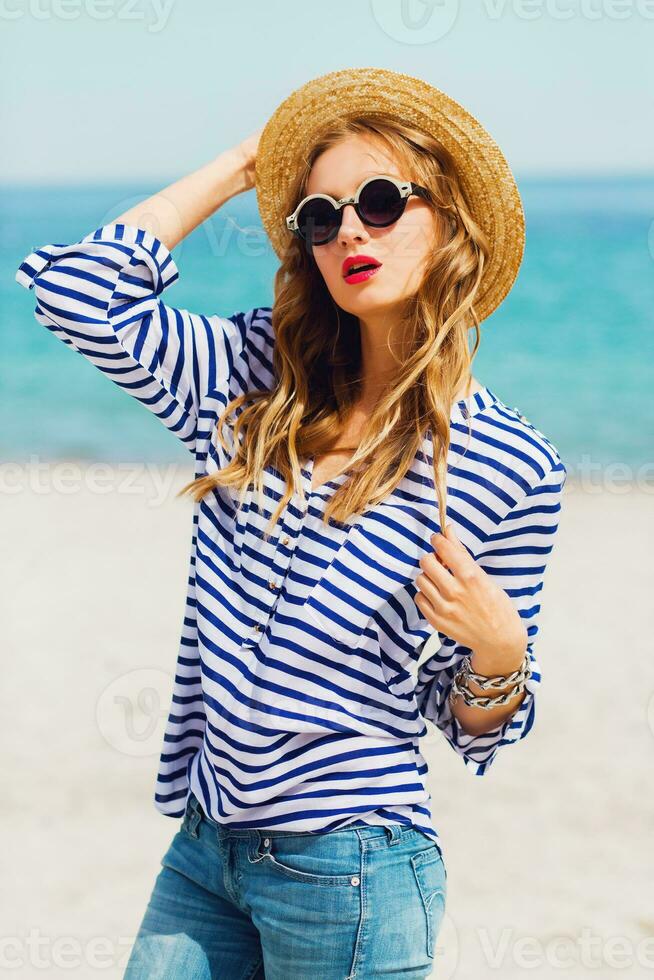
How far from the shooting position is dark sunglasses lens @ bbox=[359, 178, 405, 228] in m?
1.76

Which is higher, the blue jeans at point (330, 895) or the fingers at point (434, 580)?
the fingers at point (434, 580)

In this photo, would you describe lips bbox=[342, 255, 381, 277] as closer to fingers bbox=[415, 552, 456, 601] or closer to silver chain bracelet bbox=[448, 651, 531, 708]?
fingers bbox=[415, 552, 456, 601]

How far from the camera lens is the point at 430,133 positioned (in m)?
1.88

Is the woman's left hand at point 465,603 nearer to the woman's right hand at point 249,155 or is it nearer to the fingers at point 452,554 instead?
the fingers at point 452,554

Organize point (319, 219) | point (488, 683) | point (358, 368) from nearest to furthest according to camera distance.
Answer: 1. point (488, 683)
2. point (319, 219)
3. point (358, 368)

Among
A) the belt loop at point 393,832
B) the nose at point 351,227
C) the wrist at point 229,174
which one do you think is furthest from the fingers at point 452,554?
the wrist at point 229,174

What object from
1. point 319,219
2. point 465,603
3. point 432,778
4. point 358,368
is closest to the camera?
point 465,603

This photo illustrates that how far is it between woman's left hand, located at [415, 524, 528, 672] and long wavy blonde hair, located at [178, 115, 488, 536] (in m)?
0.07

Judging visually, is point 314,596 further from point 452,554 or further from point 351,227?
point 351,227

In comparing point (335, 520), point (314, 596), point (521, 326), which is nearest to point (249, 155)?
point (335, 520)

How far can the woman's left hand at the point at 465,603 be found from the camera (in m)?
1.56

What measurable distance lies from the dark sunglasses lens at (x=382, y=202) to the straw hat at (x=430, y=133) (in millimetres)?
190

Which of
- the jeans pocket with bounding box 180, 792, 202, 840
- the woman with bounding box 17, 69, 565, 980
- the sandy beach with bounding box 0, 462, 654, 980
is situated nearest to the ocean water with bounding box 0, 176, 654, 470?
Answer: the sandy beach with bounding box 0, 462, 654, 980

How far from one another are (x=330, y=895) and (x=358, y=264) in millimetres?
990
